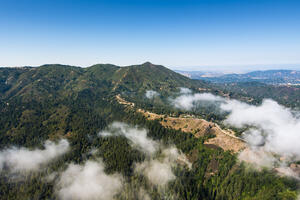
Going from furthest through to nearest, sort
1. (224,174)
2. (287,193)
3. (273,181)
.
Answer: (224,174) < (273,181) < (287,193)

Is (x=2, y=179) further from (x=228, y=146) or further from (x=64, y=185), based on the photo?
(x=228, y=146)

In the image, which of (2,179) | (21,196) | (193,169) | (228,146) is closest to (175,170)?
(193,169)

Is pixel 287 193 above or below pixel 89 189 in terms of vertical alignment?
above

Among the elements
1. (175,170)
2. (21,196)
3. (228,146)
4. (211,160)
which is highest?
(228,146)

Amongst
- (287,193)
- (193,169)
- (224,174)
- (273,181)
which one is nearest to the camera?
(287,193)

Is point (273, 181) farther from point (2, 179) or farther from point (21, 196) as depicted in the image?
point (2, 179)

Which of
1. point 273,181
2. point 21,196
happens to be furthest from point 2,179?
point 273,181

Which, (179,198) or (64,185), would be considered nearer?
(179,198)

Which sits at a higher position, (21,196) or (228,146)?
(228,146)

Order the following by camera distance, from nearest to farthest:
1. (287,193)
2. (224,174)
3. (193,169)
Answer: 1. (287,193)
2. (224,174)
3. (193,169)
